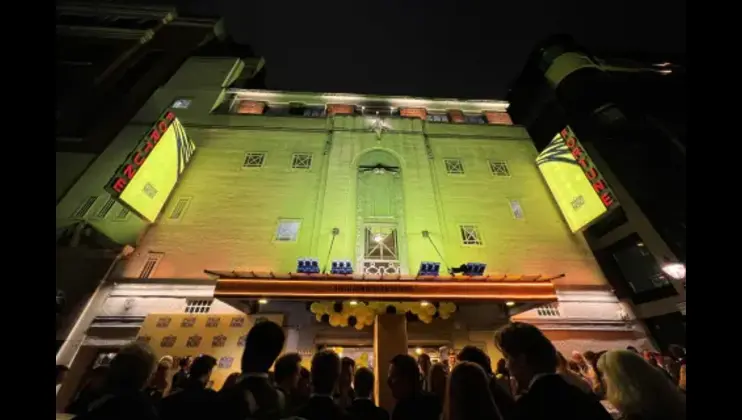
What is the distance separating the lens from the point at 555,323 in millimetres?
12508

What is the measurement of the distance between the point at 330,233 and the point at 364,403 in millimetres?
10384

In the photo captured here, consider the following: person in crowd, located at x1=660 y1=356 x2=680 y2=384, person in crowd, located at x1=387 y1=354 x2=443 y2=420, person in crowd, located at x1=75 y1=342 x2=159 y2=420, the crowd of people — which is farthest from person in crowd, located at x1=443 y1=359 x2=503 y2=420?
person in crowd, located at x1=660 y1=356 x2=680 y2=384

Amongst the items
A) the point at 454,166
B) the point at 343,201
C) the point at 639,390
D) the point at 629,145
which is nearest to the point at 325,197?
the point at 343,201

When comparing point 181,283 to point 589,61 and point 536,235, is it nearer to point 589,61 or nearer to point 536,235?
point 536,235

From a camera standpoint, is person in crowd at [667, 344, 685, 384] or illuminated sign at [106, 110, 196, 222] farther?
illuminated sign at [106, 110, 196, 222]

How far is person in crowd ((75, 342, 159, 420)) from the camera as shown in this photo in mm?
2885

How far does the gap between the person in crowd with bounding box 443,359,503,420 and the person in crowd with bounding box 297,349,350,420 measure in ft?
4.09

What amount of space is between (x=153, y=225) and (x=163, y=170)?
2.39 metres

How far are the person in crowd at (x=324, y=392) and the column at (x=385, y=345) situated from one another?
541 centimetres

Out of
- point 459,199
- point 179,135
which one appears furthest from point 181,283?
point 459,199

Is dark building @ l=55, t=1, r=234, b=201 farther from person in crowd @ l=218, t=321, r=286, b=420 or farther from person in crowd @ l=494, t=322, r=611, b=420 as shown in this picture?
person in crowd @ l=494, t=322, r=611, b=420

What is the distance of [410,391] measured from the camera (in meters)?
3.89

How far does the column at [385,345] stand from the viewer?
8539 millimetres

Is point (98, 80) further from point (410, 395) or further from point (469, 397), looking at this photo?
point (469, 397)
